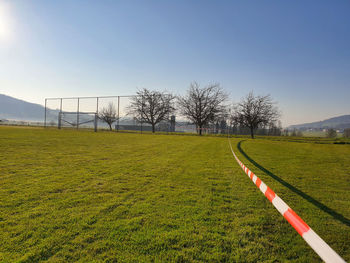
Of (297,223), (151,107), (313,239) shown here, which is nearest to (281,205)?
(297,223)

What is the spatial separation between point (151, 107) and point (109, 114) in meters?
7.85

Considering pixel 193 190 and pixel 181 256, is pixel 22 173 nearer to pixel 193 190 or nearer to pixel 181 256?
pixel 193 190

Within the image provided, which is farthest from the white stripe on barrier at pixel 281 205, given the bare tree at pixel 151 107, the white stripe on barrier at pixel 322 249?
the bare tree at pixel 151 107

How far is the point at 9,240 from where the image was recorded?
192 centimetres

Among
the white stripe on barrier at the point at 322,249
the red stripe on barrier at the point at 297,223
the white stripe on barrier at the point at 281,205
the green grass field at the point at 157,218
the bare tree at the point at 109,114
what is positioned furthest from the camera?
the bare tree at the point at 109,114

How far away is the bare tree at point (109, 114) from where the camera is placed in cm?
3124

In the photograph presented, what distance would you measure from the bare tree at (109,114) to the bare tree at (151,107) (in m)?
3.01

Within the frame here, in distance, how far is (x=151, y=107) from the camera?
3328 centimetres

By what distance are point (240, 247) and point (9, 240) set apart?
2544 millimetres

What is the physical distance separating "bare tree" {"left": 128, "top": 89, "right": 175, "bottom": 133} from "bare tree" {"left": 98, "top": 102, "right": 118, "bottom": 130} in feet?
9.86

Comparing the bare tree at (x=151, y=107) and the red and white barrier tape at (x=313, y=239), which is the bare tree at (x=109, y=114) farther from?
the red and white barrier tape at (x=313, y=239)

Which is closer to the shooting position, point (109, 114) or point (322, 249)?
point (322, 249)

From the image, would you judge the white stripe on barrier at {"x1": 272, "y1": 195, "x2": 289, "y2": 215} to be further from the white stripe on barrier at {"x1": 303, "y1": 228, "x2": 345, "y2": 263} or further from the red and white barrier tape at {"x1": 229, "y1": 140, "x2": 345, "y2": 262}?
the white stripe on barrier at {"x1": 303, "y1": 228, "x2": 345, "y2": 263}

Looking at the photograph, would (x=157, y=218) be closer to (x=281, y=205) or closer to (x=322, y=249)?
(x=281, y=205)
